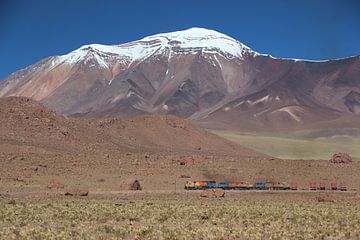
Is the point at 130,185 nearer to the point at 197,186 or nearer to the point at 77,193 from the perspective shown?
the point at 197,186

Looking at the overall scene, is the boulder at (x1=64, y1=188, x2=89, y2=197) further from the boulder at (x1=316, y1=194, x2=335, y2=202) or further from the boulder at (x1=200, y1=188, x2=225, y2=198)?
the boulder at (x1=316, y1=194, x2=335, y2=202)

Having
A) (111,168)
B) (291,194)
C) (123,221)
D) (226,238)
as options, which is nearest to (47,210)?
(123,221)

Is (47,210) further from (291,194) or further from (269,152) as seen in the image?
(269,152)

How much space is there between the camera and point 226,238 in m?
18.7

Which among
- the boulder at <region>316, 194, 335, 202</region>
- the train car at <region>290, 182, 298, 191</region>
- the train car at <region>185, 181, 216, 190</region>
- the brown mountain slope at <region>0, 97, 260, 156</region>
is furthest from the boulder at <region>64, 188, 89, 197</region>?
the brown mountain slope at <region>0, 97, 260, 156</region>

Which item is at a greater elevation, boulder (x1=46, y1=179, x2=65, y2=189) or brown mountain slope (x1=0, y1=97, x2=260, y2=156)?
brown mountain slope (x1=0, y1=97, x2=260, y2=156)

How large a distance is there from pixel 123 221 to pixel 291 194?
768 inches

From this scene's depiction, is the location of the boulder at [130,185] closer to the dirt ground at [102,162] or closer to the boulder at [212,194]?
the dirt ground at [102,162]

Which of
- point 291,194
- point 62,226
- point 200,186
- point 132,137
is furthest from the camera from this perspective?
point 132,137

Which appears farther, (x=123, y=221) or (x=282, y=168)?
(x=282, y=168)

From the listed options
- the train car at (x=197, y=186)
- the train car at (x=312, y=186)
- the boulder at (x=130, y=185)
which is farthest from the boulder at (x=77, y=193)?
the train car at (x=312, y=186)

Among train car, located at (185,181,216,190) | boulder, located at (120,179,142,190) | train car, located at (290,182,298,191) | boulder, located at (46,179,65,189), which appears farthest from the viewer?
train car, located at (290,182,298,191)

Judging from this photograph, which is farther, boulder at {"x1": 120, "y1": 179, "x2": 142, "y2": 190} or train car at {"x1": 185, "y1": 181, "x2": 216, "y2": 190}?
train car at {"x1": 185, "y1": 181, "x2": 216, "y2": 190}

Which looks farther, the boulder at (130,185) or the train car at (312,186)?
the train car at (312,186)
